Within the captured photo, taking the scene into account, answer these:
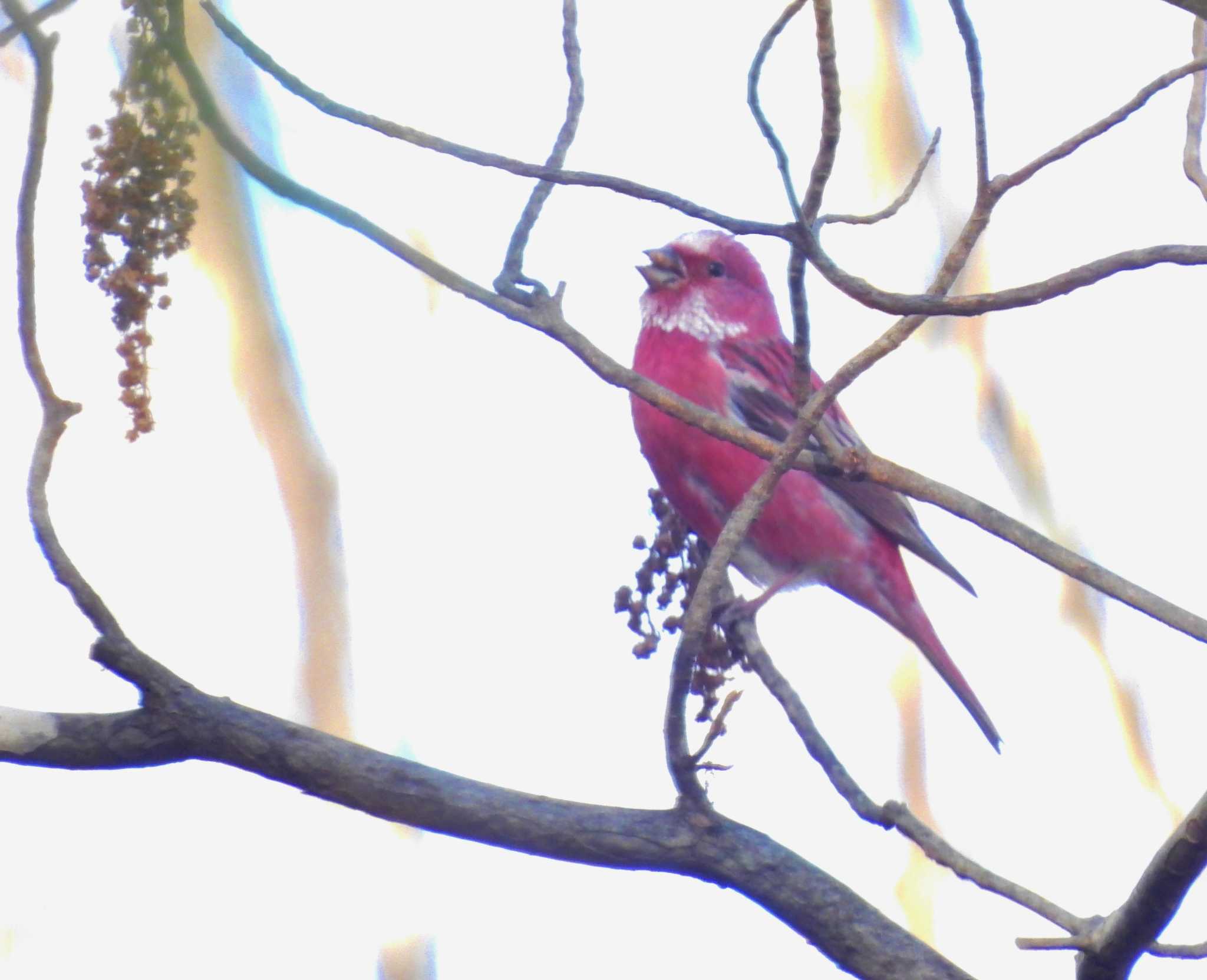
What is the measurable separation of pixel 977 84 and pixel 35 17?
1374 millimetres

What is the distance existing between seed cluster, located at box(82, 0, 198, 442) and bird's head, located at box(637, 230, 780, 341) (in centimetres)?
349

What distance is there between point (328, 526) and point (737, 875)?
6.09ft

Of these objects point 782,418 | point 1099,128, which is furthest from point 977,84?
point 782,418

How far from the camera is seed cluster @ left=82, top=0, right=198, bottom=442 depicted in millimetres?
2297

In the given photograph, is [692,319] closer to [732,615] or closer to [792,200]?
[732,615]

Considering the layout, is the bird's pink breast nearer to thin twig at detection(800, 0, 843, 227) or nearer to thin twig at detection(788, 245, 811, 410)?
thin twig at detection(788, 245, 811, 410)

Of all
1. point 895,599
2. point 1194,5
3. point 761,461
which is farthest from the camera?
point 895,599

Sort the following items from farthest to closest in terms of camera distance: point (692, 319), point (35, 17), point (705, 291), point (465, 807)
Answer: point (705, 291)
point (692, 319)
point (465, 807)
point (35, 17)

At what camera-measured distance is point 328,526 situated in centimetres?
411

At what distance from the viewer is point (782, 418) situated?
222 inches

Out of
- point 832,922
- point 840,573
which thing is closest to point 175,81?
point 832,922

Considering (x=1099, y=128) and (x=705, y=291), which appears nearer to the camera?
(x=1099, y=128)

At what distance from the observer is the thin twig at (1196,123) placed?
106 inches

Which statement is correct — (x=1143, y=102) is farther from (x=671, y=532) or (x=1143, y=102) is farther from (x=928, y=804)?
(x=928, y=804)
